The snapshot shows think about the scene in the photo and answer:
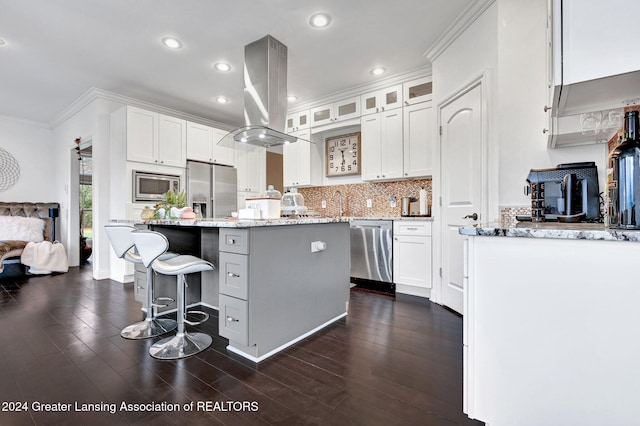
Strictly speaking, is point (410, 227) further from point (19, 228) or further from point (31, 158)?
point (31, 158)

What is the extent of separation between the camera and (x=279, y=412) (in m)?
1.40

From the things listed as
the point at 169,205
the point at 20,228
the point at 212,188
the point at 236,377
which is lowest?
the point at 236,377

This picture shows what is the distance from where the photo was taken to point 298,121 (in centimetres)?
501

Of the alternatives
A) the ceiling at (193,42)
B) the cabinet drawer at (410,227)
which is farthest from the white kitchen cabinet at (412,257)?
the ceiling at (193,42)

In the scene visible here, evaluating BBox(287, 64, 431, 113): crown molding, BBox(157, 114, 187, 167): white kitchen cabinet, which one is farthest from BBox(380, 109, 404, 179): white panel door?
BBox(157, 114, 187, 167): white kitchen cabinet

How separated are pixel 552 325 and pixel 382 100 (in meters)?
3.62

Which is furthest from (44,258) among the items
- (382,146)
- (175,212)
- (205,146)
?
(382,146)

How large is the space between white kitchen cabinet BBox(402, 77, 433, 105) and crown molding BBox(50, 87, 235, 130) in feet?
12.3

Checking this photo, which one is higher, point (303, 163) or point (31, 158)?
point (31, 158)

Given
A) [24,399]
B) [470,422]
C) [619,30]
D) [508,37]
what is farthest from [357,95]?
[24,399]

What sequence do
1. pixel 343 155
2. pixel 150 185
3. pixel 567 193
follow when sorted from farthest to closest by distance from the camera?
pixel 343 155, pixel 150 185, pixel 567 193

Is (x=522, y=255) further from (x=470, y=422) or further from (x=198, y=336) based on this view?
(x=198, y=336)

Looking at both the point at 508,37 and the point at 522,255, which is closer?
the point at 522,255

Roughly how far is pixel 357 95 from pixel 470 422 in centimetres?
403
